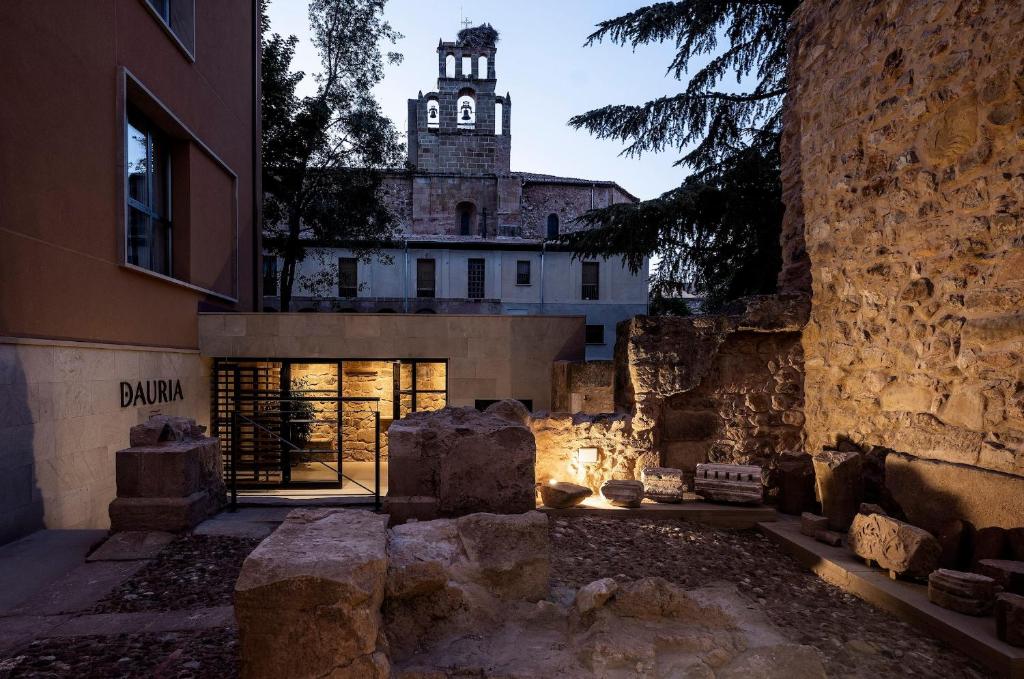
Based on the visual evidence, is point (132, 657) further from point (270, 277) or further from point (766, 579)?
point (270, 277)

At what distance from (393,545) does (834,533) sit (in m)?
3.88

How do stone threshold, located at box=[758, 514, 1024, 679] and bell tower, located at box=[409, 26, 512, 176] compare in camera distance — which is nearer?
stone threshold, located at box=[758, 514, 1024, 679]

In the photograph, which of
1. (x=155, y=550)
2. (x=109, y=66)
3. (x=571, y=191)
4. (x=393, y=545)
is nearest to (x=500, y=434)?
(x=393, y=545)

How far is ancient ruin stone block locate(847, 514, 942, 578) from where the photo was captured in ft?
12.8

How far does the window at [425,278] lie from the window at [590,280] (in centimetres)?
660

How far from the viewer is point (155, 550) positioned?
447cm

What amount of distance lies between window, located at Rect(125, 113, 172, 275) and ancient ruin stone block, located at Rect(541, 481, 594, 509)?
6.18 metres

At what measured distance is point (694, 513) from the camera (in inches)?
219

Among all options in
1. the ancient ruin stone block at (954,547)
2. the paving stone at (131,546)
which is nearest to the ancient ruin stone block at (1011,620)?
the ancient ruin stone block at (954,547)

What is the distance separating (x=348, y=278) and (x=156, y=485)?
19.6m

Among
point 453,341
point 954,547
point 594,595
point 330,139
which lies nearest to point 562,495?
point 594,595

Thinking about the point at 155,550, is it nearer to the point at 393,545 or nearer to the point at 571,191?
the point at 393,545

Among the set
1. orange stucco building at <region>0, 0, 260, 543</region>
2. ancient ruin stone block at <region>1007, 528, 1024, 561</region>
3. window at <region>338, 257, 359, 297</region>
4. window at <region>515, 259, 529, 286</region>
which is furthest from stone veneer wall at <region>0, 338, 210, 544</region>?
window at <region>515, 259, 529, 286</region>

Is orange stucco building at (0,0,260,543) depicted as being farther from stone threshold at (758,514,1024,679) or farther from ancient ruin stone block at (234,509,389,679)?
stone threshold at (758,514,1024,679)
